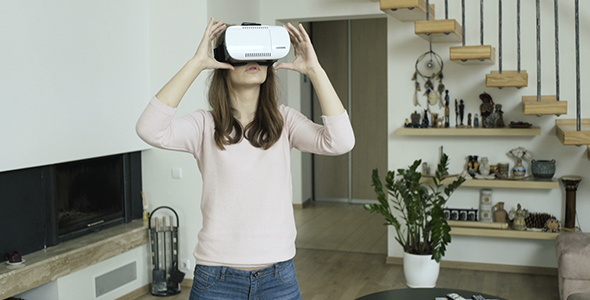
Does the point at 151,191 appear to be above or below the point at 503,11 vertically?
below

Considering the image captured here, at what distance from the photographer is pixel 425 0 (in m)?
3.53

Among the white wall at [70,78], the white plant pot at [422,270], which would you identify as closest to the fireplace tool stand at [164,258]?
the white wall at [70,78]

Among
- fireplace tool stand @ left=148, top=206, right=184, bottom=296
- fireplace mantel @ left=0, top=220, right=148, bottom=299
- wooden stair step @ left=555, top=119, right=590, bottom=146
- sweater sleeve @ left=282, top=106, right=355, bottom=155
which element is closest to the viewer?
sweater sleeve @ left=282, top=106, right=355, bottom=155

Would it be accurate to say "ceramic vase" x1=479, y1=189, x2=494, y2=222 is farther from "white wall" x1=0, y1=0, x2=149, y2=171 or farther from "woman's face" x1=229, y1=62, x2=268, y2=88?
"woman's face" x1=229, y1=62, x2=268, y2=88

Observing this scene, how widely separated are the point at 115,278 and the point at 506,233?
265 cm

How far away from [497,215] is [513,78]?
108 centimetres

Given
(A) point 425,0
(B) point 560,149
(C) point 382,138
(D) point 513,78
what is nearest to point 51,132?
(A) point 425,0

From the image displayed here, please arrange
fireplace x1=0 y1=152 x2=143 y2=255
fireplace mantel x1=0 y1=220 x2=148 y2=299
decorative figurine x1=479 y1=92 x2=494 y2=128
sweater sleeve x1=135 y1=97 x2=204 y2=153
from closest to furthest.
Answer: sweater sleeve x1=135 y1=97 x2=204 y2=153 → fireplace mantel x1=0 y1=220 x2=148 y2=299 → fireplace x1=0 y1=152 x2=143 y2=255 → decorative figurine x1=479 y1=92 x2=494 y2=128

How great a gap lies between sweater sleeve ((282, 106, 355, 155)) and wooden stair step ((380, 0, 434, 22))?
2045 millimetres

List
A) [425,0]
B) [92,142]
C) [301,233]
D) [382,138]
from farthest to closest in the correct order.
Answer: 1. [382,138]
2. [301,233]
3. [425,0]
4. [92,142]

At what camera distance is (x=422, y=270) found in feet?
11.6

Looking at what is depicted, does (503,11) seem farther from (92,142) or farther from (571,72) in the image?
(92,142)

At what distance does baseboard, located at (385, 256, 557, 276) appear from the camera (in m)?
3.96

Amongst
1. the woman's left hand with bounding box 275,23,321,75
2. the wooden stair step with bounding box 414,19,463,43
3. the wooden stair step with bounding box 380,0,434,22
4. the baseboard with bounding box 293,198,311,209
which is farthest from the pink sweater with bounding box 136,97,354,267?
the baseboard with bounding box 293,198,311,209
